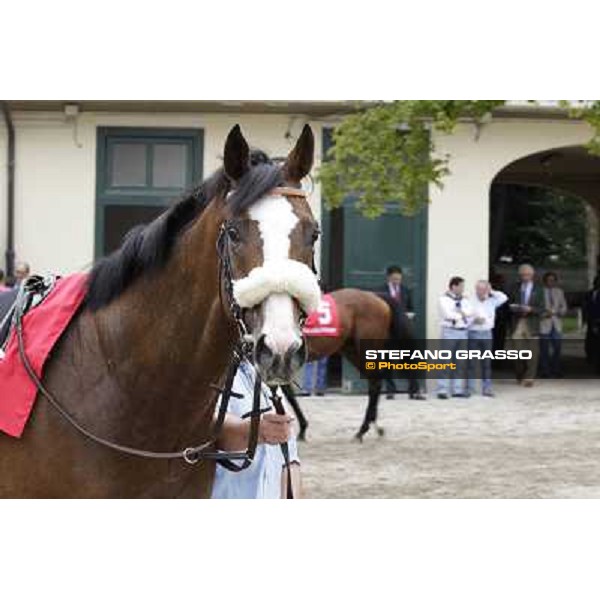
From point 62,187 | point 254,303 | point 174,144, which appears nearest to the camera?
point 254,303

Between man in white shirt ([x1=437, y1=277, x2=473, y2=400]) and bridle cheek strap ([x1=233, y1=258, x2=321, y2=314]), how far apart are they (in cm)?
755

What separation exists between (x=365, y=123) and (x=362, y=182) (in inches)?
18.7

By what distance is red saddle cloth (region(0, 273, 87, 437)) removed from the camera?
2.96 m

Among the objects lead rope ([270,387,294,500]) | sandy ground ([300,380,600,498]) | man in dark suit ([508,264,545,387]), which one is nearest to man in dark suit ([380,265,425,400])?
sandy ground ([300,380,600,498])

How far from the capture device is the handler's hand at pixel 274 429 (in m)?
3.15

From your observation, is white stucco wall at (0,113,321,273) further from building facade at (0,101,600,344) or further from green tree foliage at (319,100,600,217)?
green tree foliage at (319,100,600,217)

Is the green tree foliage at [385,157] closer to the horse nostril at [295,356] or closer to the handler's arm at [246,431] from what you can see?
the handler's arm at [246,431]

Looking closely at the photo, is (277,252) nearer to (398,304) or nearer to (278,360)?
(278,360)

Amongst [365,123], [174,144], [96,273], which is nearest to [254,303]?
[96,273]

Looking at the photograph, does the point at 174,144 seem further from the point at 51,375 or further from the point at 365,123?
the point at 51,375

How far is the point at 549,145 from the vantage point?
11.9 meters

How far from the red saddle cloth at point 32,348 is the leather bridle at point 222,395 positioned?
22mm

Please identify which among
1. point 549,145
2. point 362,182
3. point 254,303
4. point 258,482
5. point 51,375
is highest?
point 549,145

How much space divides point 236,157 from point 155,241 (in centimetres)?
41
